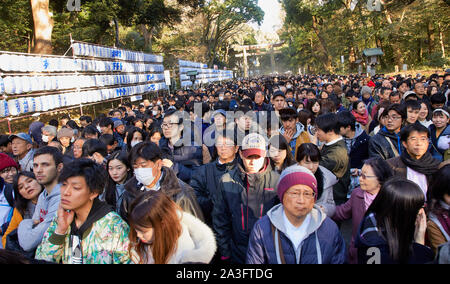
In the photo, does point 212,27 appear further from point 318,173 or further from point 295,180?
point 295,180

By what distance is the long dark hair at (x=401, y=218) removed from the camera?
73.6 inches

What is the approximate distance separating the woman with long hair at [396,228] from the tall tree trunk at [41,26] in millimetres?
12675

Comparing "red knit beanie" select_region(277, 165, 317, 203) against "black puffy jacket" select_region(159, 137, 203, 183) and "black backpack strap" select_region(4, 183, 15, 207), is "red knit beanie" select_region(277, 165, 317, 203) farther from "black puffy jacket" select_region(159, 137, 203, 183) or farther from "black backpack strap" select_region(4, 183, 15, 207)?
"black backpack strap" select_region(4, 183, 15, 207)

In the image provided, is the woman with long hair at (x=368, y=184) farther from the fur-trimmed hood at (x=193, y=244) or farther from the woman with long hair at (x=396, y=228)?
the fur-trimmed hood at (x=193, y=244)

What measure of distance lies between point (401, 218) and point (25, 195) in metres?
3.07

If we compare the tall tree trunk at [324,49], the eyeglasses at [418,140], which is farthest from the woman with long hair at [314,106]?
the tall tree trunk at [324,49]

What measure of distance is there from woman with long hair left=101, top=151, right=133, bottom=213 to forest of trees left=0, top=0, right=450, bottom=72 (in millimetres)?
10433

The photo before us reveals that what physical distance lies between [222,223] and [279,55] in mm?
95973

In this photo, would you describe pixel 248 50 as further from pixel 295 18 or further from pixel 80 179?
pixel 80 179

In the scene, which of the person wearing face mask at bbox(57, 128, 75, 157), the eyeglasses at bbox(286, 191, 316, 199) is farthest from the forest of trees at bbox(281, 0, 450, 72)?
the eyeglasses at bbox(286, 191, 316, 199)

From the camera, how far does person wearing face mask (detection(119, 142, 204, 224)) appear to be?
2631 mm

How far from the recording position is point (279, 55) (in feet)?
306

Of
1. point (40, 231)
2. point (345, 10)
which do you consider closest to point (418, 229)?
point (40, 231)

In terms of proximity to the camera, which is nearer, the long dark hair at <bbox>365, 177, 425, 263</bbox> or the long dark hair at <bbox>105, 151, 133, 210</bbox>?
the long dark hair at <bbox>365, 177, 425, 263</bbox>
